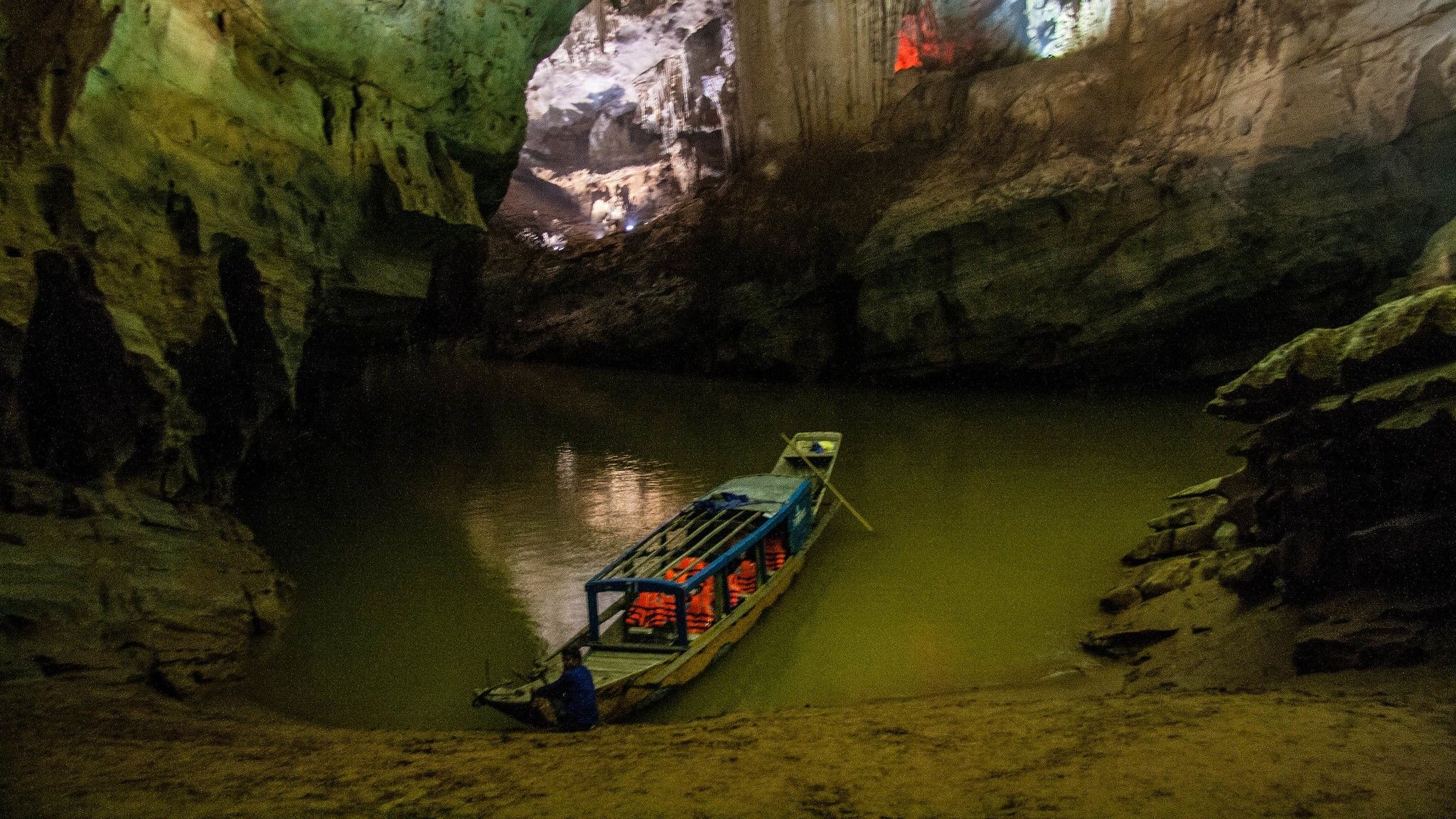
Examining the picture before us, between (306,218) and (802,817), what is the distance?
9.57 m

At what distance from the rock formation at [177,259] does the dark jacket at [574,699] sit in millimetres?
3333

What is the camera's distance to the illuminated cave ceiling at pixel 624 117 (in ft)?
95.0

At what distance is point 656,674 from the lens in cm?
616

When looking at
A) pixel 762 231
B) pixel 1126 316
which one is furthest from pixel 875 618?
pixel 762 231

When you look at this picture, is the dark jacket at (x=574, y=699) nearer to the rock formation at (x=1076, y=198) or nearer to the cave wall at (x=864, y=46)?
the rock formation at (x=1076, y=198)

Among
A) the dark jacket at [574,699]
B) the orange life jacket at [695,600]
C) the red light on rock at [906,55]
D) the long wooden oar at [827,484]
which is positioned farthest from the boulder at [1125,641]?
the red light on rock at [906,55]

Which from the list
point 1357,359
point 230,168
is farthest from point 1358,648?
point 230,168

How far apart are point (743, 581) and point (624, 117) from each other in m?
34.1

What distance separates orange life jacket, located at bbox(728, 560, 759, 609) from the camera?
308 inches

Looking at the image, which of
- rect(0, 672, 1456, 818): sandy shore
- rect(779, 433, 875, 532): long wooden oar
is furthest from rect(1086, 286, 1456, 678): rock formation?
rect(779, 433, 875, 532): long wooden oar

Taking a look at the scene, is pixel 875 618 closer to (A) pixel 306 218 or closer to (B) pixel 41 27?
(A) pixel 306 218

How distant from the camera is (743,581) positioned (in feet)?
26.3

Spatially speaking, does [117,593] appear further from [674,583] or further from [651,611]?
[674,583]

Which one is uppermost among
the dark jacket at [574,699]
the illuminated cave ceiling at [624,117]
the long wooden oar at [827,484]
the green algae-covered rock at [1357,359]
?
the illuminated cave ceiling at [624,117]
